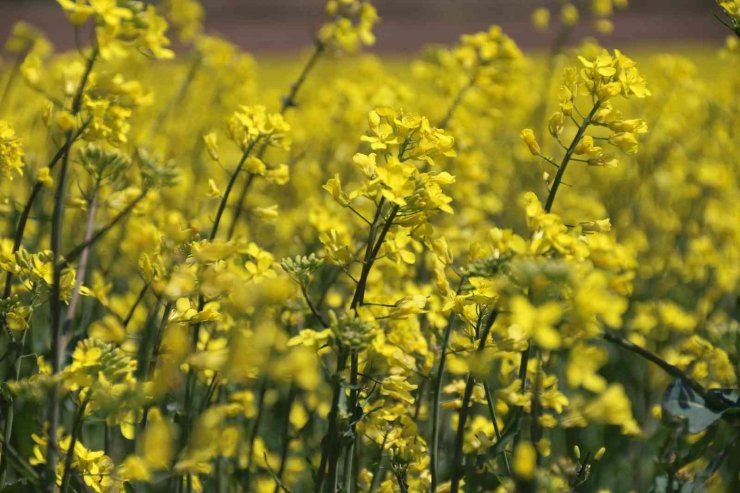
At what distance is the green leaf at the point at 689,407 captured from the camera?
5.61 feet

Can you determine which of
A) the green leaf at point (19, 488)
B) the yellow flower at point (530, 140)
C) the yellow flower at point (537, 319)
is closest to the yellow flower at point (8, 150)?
the green leaf at point (19, 488)

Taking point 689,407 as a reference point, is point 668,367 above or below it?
above

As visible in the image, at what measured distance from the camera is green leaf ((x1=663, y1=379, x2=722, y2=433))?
171 centimetres

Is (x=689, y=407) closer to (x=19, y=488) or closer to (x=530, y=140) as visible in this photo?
(x=530, y=140)

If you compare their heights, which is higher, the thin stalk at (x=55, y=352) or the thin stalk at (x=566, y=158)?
the thin stalk at (x=566, y=158)

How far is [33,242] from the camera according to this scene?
3.03 metres

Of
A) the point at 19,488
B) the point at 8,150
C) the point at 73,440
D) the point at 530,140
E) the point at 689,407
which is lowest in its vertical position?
the point at 19,488

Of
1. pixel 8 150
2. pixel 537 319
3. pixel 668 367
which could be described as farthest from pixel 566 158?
pixel 8 150

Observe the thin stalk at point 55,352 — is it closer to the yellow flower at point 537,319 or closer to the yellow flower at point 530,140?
the yellow flower at point 537,319

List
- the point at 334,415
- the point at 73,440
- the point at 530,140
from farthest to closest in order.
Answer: the point at 530,140 < the point at 334,415 < the point at 73,440

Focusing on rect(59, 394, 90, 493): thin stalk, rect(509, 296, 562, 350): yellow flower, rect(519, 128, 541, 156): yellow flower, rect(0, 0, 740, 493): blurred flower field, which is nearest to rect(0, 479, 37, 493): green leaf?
rect(0, 0, 740, 493): blurred flower field

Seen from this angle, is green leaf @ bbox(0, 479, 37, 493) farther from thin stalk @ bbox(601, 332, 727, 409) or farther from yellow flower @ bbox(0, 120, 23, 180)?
thin stalk @ bbox(601, 332, 727, 409)

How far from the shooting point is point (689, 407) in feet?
5.75

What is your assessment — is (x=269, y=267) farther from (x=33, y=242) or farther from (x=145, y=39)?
(x=33, y=242)
